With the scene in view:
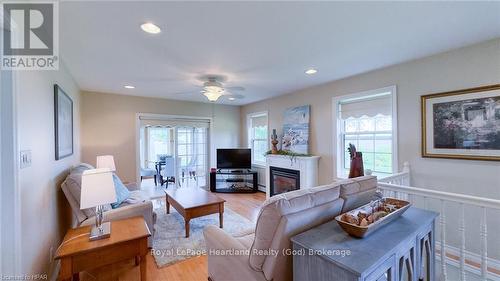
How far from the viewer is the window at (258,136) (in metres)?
5.60

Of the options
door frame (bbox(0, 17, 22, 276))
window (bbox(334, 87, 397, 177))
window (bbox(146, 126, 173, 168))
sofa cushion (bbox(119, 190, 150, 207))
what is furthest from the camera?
window (bbox(146, 126, 173, 168))

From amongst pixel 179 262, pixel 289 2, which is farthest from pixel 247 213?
pixel 289 2

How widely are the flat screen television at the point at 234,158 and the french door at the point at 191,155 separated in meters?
0.49

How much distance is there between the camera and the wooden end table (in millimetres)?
1580

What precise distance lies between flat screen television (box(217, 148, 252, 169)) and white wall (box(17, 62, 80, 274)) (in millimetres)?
3438

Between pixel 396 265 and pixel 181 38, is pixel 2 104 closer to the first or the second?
pixel 181 38

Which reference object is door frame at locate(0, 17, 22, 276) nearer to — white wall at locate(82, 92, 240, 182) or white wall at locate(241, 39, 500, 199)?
white wall at locate(82, 92, 240, 182)

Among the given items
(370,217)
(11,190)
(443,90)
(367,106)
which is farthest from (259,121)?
(11,190)

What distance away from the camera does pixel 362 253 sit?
115cm

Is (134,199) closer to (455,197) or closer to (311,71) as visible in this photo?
(311,71)

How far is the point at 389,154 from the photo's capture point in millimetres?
3152

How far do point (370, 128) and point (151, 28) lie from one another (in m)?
3.34

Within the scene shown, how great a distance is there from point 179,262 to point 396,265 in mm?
2188

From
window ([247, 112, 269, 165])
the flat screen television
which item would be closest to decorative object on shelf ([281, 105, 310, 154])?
window ([247, 112, 269, 165])
